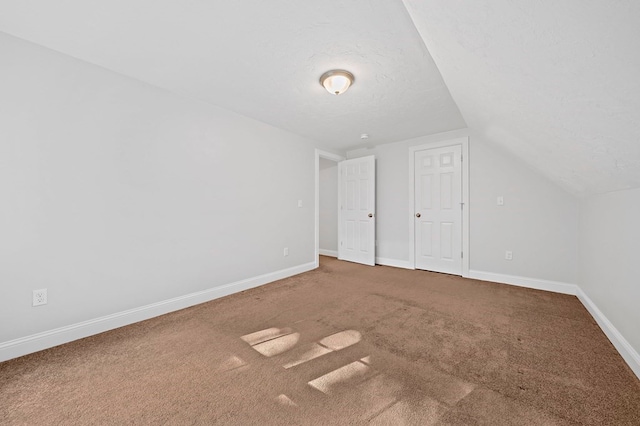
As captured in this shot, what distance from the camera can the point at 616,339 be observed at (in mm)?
1801

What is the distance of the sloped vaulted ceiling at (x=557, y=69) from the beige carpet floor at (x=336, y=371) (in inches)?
51.3

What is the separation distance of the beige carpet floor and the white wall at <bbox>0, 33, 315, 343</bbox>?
402 millimetres

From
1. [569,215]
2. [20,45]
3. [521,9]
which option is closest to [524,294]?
[569,215]

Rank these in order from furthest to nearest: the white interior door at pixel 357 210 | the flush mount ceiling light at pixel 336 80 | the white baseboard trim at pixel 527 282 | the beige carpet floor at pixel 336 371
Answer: the white interior door at pixel 357 210 → the white baseboard trim at pixel 527 282 → the flush mount ceiling light at pixel 336 80 → the beige carpet floor at pixel 336 371

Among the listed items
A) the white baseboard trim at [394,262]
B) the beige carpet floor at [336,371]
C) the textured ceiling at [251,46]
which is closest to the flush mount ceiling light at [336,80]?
the textured ceiling at [251,46]

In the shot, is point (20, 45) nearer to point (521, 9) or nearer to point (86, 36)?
point (86, 36)

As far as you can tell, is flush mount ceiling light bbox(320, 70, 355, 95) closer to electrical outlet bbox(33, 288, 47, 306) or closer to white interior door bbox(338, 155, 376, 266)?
white interior door bbox(338, 155, 376, 266)

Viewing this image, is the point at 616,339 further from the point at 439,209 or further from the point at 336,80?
the point at 336,80

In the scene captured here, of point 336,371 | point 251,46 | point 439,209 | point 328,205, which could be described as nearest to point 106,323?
point 336,371

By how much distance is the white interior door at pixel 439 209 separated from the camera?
3.80 metres

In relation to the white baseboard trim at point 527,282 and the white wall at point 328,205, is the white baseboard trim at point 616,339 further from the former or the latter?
the white wall at point 328,205

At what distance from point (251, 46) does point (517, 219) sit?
3798 millimetres

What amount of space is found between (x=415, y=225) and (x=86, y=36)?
4378 mm

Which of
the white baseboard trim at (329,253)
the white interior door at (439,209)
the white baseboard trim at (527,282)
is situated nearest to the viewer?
the white baseboard trim at (527,282)
